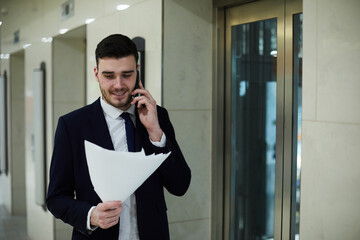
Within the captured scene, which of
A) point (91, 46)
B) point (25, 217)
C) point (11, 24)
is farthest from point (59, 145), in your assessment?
point (25, 217)

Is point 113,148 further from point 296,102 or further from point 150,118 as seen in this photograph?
point 296,102

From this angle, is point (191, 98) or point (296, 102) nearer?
point (296, 102)

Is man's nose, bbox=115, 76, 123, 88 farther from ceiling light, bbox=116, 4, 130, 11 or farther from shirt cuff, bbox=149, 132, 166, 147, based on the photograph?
ceiling light, bbox=116, 4, 130, 11

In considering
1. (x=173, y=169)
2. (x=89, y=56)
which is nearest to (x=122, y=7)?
(x=89, y=56)

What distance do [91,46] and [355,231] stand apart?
2587mm

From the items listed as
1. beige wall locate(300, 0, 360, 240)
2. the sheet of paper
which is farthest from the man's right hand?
beige wall locate(300, 0, 360, 240)

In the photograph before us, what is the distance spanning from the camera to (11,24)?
3.67 metres

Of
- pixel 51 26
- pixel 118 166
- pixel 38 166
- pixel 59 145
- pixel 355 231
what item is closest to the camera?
pixel 118 166

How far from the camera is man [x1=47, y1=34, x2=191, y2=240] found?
1570 mm

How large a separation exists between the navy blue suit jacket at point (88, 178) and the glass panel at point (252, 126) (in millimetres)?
1033

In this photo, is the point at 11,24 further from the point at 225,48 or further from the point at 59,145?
the point at 59,145

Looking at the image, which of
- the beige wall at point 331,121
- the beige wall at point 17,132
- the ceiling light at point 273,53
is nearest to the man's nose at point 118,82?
the beige wall at point 331,121

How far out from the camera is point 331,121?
1537 millimetres

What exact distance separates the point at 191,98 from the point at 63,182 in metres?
1.20
